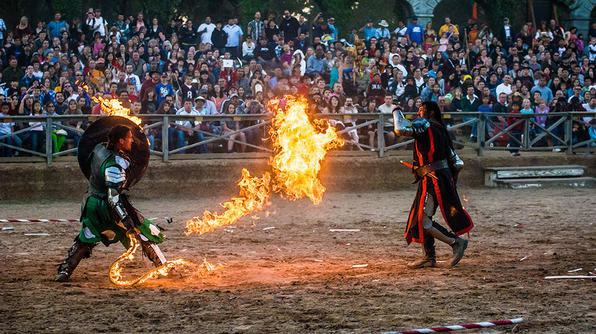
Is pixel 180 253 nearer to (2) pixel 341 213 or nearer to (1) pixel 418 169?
(1) pixel 418 169

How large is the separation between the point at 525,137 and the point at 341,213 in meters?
5.72

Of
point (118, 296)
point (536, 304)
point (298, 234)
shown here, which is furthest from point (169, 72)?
point (536, 304)

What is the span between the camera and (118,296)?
6770 millimetres

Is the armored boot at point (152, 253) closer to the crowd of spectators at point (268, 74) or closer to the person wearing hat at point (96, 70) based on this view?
the crowd of spectators at point (268, 74)

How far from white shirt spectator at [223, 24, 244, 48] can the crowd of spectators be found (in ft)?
0.08

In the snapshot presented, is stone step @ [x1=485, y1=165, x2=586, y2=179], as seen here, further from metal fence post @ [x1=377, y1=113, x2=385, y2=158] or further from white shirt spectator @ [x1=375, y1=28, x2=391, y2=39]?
white shirt spectator @ [x1=375, y1=28, x2=391, y2=39]

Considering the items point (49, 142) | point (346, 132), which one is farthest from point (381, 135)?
point (49, 142)

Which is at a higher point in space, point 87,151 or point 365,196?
point 87,151

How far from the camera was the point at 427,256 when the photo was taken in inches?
320

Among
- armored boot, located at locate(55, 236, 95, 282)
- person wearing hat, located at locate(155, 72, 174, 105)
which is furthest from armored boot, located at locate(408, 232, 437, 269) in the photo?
person wearing hat, located at locate(155, 72, 174, 105)

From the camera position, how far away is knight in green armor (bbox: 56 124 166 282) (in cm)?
715

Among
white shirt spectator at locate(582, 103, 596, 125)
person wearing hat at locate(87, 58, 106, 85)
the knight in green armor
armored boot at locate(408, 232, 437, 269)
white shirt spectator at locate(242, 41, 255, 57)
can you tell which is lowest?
armored boot at locate(408, 232, 437, 269)

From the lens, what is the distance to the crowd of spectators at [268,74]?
1518 cm

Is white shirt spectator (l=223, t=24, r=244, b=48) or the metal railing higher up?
white shirt spectator (l=223, t=24, r=244, b=48)
